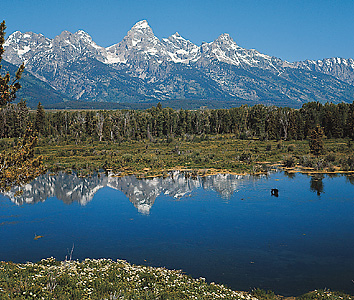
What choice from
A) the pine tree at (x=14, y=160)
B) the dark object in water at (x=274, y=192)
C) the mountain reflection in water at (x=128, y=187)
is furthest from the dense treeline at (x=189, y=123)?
the pine tree at (x=14, y=160)

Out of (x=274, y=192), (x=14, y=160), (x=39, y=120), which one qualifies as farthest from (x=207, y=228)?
(x=39, y=120)

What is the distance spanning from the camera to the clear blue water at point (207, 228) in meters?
20.5

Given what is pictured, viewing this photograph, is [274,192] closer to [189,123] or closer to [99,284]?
[99,284]

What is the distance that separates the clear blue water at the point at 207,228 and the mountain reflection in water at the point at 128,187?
0.13 meters

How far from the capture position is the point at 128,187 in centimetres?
4478

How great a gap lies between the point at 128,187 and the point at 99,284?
30.1 metres

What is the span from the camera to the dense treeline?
106062mm

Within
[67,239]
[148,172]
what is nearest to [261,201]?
[67,239]

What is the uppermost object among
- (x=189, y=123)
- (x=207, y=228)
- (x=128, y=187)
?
(x=189, y=123)

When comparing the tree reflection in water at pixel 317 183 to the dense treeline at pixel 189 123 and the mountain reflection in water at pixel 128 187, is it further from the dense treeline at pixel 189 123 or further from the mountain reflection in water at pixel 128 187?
the dense treeline at pixel 189 123

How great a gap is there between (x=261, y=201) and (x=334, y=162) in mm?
28875

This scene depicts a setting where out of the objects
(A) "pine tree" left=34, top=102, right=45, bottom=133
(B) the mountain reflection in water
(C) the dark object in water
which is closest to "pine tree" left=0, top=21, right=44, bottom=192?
(B) the mountain reflection in water

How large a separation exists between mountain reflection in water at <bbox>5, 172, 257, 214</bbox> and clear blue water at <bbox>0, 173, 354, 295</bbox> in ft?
0.41

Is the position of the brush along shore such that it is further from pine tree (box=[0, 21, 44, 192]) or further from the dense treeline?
the dense treeline
